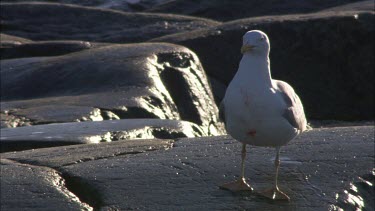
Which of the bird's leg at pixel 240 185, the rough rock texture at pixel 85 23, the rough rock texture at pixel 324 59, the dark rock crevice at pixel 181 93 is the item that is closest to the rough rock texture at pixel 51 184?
the bird's leg at pixel 240 185

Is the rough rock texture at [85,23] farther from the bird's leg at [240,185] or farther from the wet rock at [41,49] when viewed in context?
the bird's leg at [240,185]

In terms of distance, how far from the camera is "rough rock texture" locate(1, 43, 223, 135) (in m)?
9.41

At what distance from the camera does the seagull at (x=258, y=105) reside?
5.13 metres

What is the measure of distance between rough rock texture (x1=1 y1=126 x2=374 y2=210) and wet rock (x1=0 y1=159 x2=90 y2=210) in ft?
0.15

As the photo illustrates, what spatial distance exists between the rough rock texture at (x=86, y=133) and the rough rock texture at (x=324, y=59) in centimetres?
504

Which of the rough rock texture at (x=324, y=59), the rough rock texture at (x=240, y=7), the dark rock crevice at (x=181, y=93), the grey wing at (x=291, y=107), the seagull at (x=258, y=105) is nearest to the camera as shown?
the seagull at (x=258, y=105)

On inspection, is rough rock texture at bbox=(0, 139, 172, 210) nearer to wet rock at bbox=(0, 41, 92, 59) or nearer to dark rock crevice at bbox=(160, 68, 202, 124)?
dark rock crevice at bbox=(160, 68, 202, 124)

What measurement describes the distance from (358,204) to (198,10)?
1488cm

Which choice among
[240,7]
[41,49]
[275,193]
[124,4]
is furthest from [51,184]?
[124,4]

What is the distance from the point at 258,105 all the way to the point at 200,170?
1.00 metres

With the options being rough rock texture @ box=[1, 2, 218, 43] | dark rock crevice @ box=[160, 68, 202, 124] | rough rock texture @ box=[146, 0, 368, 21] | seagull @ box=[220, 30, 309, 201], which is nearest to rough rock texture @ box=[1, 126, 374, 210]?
seagull @ box=[220, 30, 309, 201]

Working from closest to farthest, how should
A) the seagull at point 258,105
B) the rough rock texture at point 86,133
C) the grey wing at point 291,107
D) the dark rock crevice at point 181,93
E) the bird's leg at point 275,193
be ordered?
the seagull at point 258,105 → the grey wing at point 291,107 → the bird's leg at point 275,193 → the rough rock texture at point 86,133 → the dark rock crevice at point 181,93

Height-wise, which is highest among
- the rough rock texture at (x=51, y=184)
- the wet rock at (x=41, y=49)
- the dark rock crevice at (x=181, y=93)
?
the rough rock texture at (x=51, y=184)

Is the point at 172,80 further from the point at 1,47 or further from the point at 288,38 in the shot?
the point at 1,47
